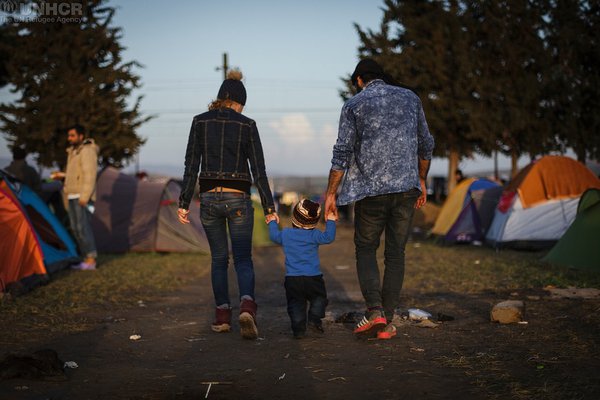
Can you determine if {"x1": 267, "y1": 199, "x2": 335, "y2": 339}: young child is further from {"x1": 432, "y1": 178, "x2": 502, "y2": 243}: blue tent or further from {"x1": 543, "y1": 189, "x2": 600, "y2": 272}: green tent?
{"x1": 432, "y1": 178, "x2": 502, "y2": 243}: blue tent

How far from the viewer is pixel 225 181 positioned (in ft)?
18.7

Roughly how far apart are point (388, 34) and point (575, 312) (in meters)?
32.0

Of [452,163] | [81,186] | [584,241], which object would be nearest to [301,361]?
[584,241]

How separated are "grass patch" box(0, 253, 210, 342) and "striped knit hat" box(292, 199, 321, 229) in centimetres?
207

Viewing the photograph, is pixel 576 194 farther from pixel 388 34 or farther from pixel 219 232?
pixel 388 34

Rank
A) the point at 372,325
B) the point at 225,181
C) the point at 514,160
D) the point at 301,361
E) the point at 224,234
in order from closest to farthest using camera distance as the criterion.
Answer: the point at 301,361 < the point at 372,325 < the point at 225,181 < the point at 224,234 < the point at 514,160

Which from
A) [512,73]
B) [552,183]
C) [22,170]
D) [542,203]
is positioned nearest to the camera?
[22,170]

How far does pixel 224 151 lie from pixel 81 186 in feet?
16.8

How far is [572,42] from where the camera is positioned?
29203 mm

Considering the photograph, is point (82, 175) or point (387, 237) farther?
point (82, 175)

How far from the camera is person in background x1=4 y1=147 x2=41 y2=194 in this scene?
11.6 meters

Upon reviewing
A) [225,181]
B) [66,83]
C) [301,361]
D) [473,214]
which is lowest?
[301,361]

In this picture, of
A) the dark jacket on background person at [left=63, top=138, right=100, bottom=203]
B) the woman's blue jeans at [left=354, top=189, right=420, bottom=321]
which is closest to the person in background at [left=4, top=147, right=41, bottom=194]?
the dark jacket on background person at [left=63, top=138, right=100, bottom=203]

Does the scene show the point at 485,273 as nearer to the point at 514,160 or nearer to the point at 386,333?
the point at 386,333
